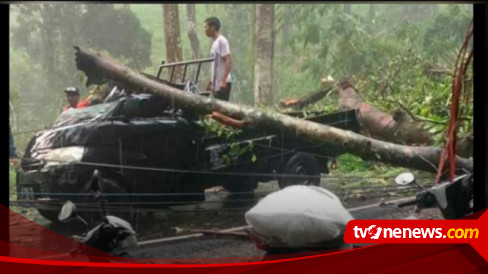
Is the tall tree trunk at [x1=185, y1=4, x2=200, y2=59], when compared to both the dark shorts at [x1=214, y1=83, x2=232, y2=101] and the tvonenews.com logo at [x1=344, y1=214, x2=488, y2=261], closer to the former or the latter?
the dark shorts at [x1=214, y1=83, x2=232, y2=101]

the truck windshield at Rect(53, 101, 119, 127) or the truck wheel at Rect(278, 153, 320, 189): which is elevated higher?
the truck windshield at Rect(53, 101, 119, 127)

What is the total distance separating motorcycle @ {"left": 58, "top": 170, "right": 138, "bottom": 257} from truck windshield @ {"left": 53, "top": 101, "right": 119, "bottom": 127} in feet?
0.63

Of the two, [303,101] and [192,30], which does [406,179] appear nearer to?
[303,101]

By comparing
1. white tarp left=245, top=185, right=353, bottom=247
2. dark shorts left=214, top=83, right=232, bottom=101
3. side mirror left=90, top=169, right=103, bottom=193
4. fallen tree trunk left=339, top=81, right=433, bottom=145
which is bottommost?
white tarp left=245, top=185, right=353, bottom=247

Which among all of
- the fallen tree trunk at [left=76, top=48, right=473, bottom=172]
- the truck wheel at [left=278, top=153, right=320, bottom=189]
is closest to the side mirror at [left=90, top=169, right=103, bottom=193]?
the fallen tree trunk at [left=76, top=48, right=473, bottom=172]

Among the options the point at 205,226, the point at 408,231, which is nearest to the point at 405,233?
the point at 408,231

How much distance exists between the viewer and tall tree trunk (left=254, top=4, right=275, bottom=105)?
2.19 metres

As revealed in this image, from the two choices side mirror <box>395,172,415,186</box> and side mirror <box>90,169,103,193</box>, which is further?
side mirror <box>395,172,415,186</box>

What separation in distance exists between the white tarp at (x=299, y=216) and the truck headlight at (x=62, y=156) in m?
0.63

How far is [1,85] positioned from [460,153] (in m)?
1.68

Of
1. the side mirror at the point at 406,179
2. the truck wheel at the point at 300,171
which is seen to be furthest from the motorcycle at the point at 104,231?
the side mirror at the point at 406,179

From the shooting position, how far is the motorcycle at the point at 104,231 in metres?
2.13

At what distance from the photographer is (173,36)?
7.09 feet

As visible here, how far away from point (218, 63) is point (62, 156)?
25.0 inches
